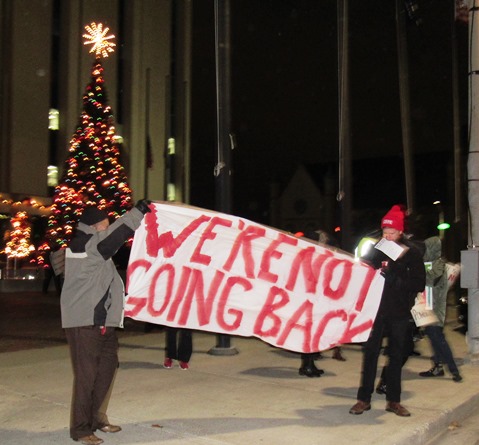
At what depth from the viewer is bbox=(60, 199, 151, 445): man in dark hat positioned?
188 inches

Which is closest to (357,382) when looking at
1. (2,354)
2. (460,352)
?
(460,352)

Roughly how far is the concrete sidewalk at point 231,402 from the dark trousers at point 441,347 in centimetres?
22

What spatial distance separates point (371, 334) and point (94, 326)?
8.76 feet

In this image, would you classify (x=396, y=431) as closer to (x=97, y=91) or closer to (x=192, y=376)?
(x=192, y=376)

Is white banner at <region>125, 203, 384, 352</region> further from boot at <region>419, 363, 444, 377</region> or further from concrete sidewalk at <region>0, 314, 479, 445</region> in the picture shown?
boot at <region>419, 363, 444, 377</region>

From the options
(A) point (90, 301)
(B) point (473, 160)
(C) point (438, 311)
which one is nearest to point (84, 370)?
(A) point (90, 301)

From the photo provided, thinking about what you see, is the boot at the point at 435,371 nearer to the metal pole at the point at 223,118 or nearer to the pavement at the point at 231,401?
the pavement at the point at 231,401

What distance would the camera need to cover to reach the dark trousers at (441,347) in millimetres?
7496

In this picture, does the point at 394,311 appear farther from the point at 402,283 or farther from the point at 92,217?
the point at 92,217

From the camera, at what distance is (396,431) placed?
5.41 m

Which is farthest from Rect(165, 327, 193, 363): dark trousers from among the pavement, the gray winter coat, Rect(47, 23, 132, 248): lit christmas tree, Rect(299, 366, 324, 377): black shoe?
Rect(47, 23, 132, 248): lit christmas tree

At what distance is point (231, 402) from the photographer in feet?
20.8

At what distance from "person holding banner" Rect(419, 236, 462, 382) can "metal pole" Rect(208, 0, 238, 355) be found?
2.88 meters

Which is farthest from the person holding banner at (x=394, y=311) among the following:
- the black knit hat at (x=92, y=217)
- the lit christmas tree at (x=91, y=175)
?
the lit christmas tree at (x=91, y=175)
